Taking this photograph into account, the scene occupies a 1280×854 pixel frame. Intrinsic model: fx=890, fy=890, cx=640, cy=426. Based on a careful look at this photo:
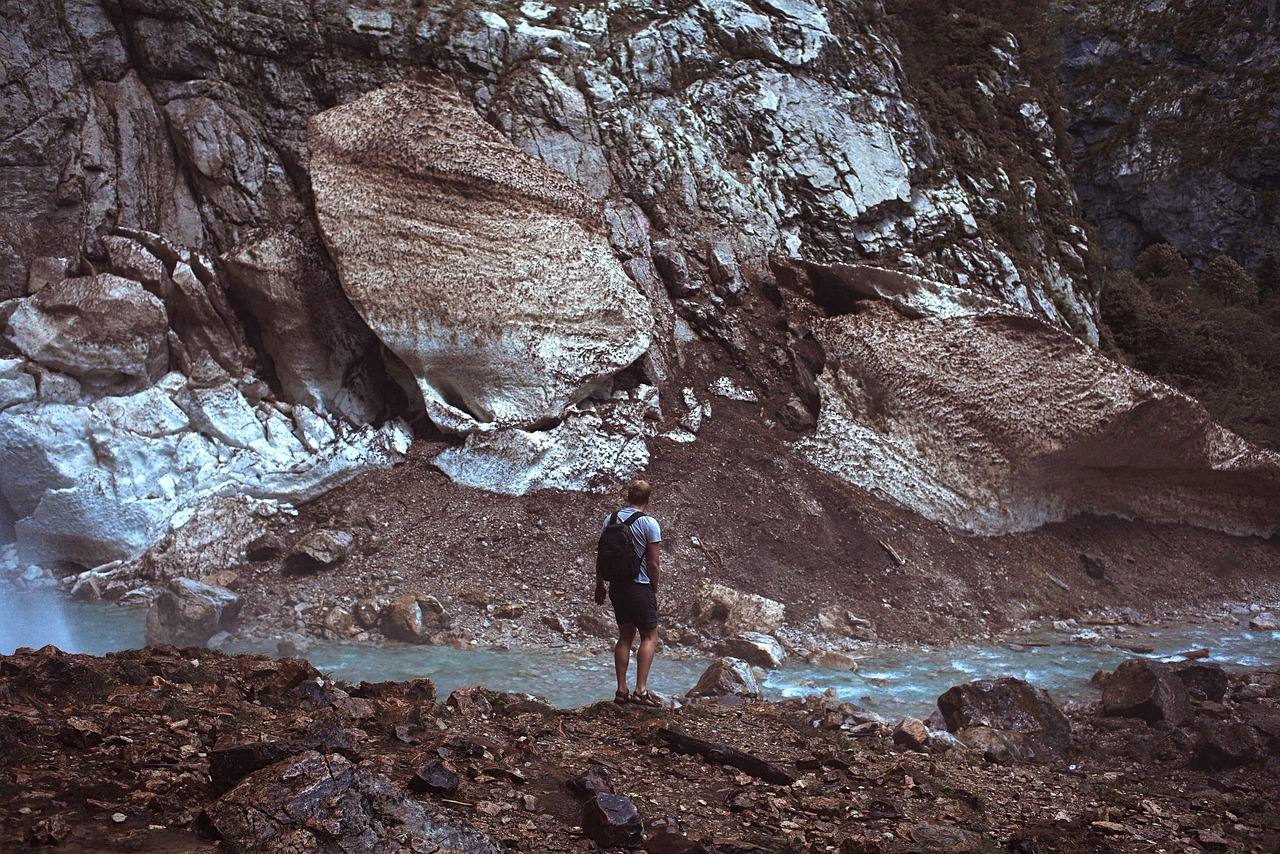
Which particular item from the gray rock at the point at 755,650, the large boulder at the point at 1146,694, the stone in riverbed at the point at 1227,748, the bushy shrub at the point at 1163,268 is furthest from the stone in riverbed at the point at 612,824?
the bushy shrub at the point at 1163,268

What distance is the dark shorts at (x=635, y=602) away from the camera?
522 centimetres

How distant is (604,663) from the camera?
23.8 feet

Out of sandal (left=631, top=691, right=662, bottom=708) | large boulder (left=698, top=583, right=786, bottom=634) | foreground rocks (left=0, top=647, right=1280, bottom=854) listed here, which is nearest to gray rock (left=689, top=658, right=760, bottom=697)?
foreground rocks (left=0, top=647, right=1280, bottom=854)

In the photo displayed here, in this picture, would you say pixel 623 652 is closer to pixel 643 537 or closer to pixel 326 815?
pixel 643 537

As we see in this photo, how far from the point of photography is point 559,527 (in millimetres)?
9602

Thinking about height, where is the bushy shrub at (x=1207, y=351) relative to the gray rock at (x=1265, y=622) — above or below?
above

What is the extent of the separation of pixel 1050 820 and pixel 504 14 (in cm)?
1292

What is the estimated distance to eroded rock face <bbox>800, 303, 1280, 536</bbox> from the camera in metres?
11.2

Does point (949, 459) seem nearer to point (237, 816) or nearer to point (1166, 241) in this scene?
point (237, 816)

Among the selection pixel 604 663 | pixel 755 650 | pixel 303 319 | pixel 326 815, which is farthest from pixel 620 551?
pixel 303 319

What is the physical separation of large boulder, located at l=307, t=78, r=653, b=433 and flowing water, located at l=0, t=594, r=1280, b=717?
12.8ft

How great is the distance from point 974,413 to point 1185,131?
22.4 metres

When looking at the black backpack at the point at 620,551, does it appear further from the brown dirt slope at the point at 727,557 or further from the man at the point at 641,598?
the brown dirt slope at the point at 727,557

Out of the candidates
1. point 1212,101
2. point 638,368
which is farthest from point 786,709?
point 1212,101
